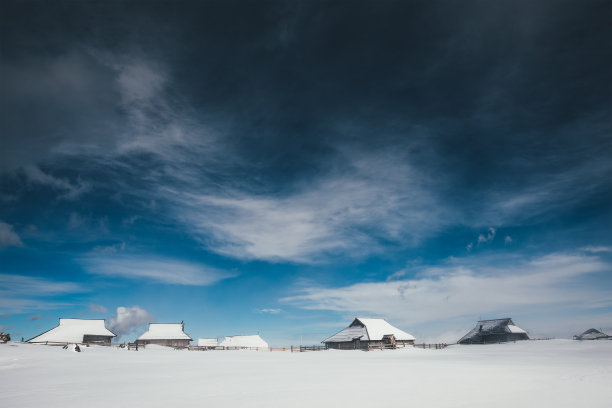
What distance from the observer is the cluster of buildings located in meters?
63.4

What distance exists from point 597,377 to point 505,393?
8126 mm

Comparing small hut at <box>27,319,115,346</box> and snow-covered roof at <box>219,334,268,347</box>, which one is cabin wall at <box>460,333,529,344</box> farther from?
small hut at <box>27,319,115,346</box>

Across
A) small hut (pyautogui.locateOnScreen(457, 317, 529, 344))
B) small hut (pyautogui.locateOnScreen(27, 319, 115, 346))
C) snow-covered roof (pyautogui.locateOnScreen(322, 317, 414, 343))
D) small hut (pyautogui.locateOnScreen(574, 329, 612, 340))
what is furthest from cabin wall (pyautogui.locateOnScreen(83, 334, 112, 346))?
small hut (pyautogui.locateOnScreen(574, 329, 612, 340))

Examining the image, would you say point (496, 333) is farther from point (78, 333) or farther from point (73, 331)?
point (73, 331)

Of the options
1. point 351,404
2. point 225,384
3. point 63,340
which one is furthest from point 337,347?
point 351,404

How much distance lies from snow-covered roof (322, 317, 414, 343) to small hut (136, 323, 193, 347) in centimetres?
3182

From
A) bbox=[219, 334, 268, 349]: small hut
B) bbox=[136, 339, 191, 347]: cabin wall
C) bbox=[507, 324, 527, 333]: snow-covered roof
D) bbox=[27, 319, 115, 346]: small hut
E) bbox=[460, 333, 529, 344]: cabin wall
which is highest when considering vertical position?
bbox=[27, 319, 115, 346]: small hut

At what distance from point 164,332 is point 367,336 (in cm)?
4420

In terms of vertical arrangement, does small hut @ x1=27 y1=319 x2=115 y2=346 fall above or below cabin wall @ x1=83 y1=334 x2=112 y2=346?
above

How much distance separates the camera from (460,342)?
260ft

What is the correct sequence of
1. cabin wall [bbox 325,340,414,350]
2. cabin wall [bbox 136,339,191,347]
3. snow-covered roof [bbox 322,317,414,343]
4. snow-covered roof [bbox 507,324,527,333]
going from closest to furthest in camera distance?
cabin wall [bbox 325,340,414,350] → snow-covered roof [bbox 322,317,414,343] → cabin wall [bbox 136,339,191,347] → snow-covered roof [bbox 507,324,527,333]

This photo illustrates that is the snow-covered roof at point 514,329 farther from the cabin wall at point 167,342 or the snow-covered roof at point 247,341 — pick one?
the cabin wall at point 167,342

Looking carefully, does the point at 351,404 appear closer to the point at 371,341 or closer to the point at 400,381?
the point at 400,381

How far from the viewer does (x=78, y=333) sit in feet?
217
